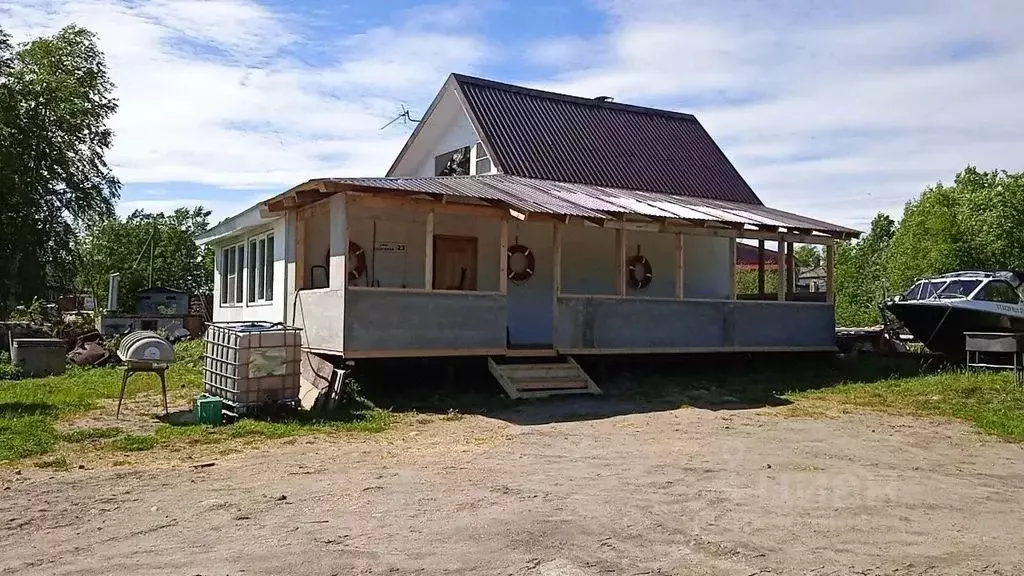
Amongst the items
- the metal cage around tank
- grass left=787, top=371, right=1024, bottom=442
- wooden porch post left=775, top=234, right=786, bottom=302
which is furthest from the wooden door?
wooden porch post left=775, top=234, right=786, bottom=302

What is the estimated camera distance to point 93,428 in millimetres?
9445

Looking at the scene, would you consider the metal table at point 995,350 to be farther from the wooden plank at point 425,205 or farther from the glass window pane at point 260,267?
the glass window pane at point 260,267

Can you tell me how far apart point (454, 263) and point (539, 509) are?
30.0 ft

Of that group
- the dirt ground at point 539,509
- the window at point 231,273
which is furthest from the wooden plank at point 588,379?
the window at point 231,273

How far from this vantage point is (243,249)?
18.1 metres

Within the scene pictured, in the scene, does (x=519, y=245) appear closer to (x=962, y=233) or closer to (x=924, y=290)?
(x=924, y=290)

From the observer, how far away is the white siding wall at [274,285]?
14.8 metres

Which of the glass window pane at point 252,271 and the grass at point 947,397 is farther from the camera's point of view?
the glass window pane at point 252,271

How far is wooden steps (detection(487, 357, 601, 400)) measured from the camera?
487 inches

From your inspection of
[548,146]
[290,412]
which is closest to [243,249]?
[548,146]

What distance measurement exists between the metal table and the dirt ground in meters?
5.62

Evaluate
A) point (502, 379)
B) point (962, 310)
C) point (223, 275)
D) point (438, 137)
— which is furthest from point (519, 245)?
point (962, 310)

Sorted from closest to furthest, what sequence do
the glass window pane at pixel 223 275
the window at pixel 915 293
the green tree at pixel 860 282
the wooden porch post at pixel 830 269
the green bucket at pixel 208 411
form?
the green bucket at pixel 208 411 → the wooden porch post at pixel 830 269 → the window at pixel 915 293 → the glass window pane at pixel 223 275 → the green tree at pixel 860 282

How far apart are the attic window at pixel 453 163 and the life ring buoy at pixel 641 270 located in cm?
434
